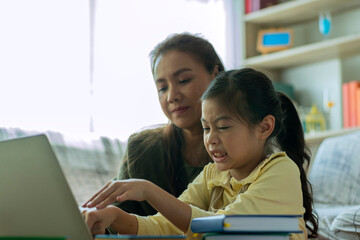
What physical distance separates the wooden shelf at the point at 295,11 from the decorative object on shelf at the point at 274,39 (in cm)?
10

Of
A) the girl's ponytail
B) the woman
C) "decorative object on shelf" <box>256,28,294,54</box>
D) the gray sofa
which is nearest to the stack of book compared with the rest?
the girl's ponytail

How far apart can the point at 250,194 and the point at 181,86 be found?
60cm

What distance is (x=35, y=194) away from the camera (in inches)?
34.1

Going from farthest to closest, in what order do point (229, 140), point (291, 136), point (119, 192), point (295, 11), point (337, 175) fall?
point (295, 11)
point (337, 175)
point (291, 136)
point (229, 140)
point (119, 192)

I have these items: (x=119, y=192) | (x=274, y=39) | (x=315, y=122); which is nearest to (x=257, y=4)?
(x=274, y=39)

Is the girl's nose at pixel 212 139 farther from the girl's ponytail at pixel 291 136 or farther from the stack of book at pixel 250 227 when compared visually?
the stack of book at pixel 250 227

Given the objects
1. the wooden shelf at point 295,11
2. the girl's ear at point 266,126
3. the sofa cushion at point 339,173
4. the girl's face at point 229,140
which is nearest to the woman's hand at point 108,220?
the girl's face at point 229,140

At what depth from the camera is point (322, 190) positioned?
8.59 ft

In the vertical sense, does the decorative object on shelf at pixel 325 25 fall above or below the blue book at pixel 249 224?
above

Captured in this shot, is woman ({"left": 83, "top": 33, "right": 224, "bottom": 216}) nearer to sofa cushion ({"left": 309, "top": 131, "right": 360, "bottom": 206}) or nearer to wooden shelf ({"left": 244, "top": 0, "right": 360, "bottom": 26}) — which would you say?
sofa cushion ({"left": 309, "top": 131, "right": 360, "bottom": 206})

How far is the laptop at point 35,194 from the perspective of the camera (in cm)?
83

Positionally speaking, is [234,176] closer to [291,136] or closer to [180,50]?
[291,136]

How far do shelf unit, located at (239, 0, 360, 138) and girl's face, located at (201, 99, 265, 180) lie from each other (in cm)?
241

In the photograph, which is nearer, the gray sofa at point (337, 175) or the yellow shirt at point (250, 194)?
the yellow shirt at point (250, 194)
